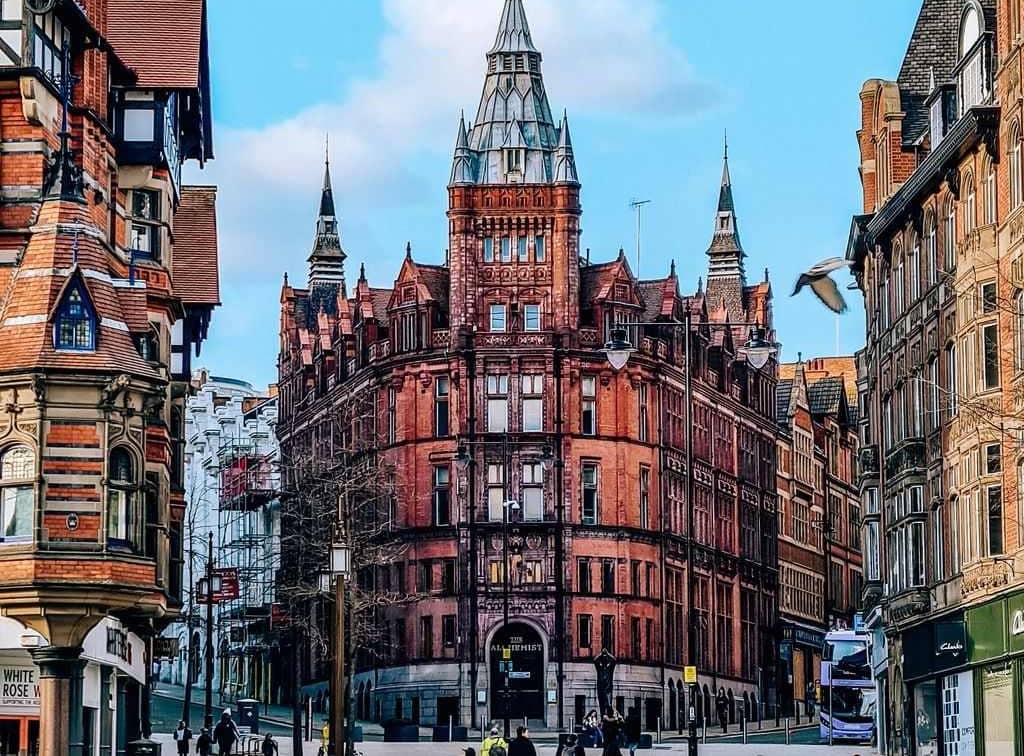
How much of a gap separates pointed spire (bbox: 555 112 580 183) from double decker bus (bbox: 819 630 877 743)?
2344 centimetres

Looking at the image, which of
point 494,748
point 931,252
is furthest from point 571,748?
point 931,252

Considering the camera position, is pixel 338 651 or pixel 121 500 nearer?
pixel 121 500

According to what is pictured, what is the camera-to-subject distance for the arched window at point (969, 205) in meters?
61.0

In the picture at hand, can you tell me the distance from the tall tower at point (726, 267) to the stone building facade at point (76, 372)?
312 ft

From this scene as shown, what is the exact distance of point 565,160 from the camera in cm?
11400

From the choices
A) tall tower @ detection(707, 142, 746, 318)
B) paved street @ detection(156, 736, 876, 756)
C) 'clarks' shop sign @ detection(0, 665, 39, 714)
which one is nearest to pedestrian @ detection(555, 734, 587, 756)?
paved street @ detection(156, 736, 876, 756)

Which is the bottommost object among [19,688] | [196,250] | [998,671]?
[19,688]

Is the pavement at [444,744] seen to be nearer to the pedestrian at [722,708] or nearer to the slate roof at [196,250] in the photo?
the pedestrian at [722,708]

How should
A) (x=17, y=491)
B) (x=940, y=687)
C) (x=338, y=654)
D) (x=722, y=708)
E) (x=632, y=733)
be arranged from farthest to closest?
(x=722, y=708), (x=632, y=733), (x=940, y=687), (x=338, y=654), (x=17, y=491)

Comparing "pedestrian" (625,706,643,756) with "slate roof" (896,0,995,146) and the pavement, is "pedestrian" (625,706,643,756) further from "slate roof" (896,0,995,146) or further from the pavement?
"slate roof" (896,0,995,146)

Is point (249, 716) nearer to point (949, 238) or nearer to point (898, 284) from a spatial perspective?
point (898, 284)

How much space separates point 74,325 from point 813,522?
361 feet

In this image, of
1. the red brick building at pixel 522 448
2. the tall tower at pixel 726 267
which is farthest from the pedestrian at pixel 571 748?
the tall tower at pixel 726 267

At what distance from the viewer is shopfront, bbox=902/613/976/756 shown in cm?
6197
